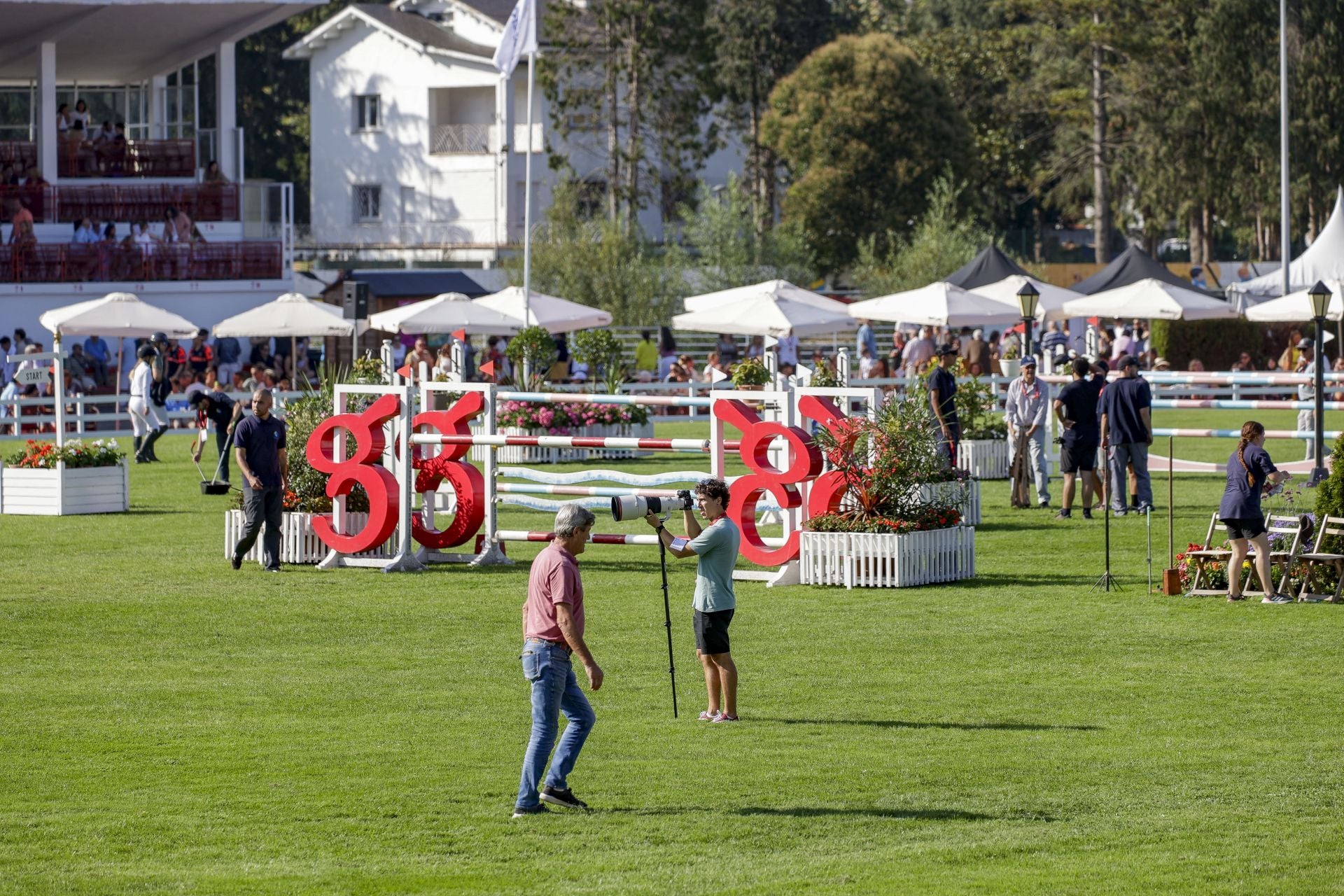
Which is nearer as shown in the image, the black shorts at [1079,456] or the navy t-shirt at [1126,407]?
the navy t-shirt at [1126,407]

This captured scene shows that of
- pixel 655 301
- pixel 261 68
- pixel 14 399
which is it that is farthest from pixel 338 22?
pixel 14 399

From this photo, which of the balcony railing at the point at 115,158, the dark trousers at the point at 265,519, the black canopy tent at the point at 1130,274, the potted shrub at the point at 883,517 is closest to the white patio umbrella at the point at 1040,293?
the black canopy tent at the point at 1130,274

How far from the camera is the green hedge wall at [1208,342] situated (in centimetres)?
4934

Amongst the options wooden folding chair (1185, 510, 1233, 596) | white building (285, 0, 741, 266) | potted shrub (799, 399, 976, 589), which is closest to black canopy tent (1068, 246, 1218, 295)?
potted shrub (799, 399, 976, 589)

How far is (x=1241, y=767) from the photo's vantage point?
1048cm

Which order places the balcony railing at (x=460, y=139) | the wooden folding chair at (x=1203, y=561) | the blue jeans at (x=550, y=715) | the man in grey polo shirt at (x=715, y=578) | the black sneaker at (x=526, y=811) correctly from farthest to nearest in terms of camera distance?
the balcony railing at (x=460, y=139) → the wooden folding chair at (x=1203, y=561) → the man in grey polo shirt at (x=715, y=578) → the black sneaker at (x=526, y=811) → the blue jeans at (x=550, y=715)

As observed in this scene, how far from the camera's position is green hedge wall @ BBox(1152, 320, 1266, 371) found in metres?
49.3

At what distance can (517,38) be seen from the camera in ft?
129

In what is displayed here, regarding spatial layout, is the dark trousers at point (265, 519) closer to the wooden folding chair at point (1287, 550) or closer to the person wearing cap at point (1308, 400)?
the wooden folding chair at point (1287, 550)

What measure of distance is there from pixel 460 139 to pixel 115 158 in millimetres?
17342

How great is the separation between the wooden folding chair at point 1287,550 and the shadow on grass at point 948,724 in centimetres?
536

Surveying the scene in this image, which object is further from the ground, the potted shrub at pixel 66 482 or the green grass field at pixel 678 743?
the potted shrub at pixel 66 482

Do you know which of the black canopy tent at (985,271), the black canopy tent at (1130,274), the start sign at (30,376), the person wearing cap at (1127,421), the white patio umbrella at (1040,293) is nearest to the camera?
the person wearing cap at (1127,421)

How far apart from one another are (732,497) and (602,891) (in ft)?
32.0
